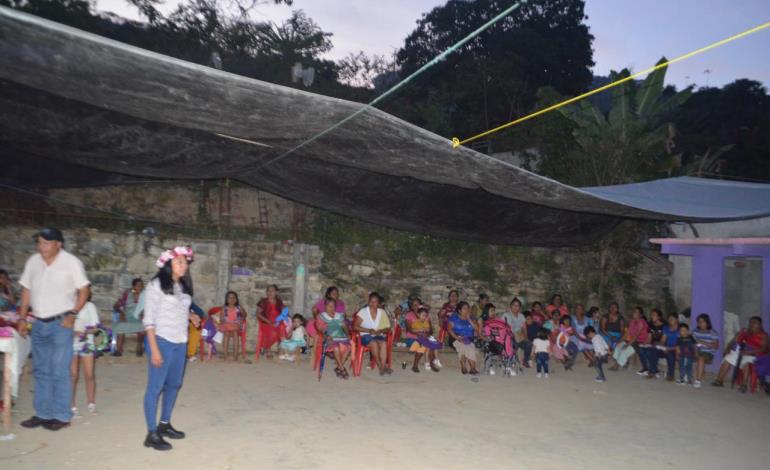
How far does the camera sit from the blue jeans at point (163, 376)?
12.2ft

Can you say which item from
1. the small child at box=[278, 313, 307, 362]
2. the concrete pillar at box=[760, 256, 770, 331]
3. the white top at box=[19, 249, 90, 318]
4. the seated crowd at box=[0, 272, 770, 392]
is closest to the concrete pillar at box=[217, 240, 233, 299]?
the seated crowd at box=[0, 272, 770, 392]

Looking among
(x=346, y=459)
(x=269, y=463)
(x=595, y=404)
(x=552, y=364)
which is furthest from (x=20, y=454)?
(x=552, y=364)


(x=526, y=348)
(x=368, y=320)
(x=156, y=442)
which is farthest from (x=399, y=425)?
(x=526, y=348)

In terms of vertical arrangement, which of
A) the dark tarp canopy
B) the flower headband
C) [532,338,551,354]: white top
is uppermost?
the dark tarp canopy

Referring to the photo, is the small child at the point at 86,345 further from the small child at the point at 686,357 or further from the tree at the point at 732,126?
the tree at the point at 732,126

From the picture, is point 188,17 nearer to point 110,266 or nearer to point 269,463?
point 110,266

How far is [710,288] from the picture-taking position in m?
8.19

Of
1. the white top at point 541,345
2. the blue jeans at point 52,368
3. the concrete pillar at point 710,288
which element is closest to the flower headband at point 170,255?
the blue jeans at point 52,368

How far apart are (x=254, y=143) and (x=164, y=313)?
5.69ft

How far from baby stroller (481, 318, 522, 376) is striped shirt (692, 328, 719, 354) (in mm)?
2442

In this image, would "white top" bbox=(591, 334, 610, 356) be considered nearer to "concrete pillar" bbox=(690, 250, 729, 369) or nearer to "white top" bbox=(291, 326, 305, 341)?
"concrete pillar" bbox=(690, 250, 729, 369)

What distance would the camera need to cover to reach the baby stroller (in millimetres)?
7477

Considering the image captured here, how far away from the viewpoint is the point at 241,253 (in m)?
8.08

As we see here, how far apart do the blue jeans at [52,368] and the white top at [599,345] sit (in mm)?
6468
